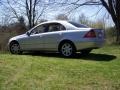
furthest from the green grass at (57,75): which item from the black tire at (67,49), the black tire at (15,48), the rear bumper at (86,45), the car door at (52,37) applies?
the black tire at (15,48)

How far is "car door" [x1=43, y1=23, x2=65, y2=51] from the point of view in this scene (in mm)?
14297

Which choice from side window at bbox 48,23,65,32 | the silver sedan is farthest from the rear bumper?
side window at bbox 48,23,65,32

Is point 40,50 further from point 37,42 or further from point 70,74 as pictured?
point 70,74

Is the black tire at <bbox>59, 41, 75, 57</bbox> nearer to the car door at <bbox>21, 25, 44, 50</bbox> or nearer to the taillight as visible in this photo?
the taillight

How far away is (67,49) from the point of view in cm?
1406

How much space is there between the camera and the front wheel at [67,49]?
13.9 metres

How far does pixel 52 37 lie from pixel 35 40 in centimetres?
109

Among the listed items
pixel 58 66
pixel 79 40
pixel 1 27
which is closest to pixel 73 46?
pixel 79 40

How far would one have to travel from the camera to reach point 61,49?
1426cm

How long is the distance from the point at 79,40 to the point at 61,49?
1.08m

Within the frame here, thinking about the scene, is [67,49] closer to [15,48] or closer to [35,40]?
[35,40]

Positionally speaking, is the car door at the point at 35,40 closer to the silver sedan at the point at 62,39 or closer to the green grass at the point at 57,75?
the silver sedan at the point at 62,39

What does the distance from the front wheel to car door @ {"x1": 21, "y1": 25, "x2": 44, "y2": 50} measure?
1.24 meters

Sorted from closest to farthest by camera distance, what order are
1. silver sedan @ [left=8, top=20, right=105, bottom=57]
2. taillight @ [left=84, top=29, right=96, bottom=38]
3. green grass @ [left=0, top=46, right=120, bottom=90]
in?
green grass @ [left=0, top=46, right=120, bottom=90], taillight @ [left=84, top=29, right=96, bottom=38], silver sedan @ [left=8, top=20, right=105, bottom=57]
